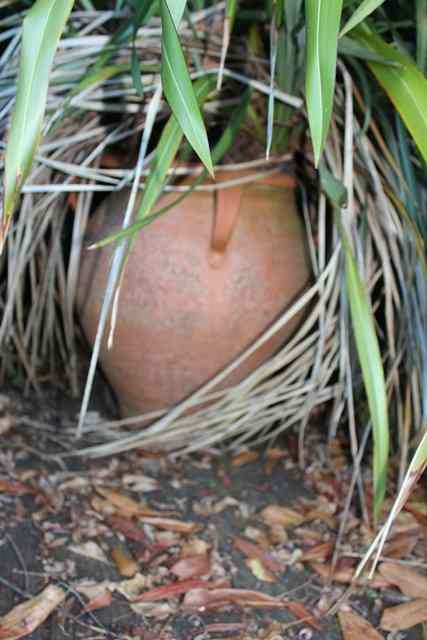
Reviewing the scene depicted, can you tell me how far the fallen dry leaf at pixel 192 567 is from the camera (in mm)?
1101

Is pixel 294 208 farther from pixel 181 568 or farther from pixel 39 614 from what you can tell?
pixel 39 614

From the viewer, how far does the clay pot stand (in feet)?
4.40

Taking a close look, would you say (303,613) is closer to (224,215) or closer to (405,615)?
(405,615)

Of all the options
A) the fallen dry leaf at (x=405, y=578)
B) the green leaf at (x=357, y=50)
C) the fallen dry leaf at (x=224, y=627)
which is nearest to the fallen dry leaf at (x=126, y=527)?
the fallen dry leaf at (x=224, y=627)

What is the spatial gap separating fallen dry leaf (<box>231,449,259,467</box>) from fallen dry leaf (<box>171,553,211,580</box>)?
0.31 m

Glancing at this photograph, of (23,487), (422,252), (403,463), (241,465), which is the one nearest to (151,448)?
(241,465)

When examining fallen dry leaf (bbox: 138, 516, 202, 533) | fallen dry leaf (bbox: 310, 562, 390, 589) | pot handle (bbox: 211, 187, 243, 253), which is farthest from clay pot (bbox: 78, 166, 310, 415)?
fallen dry leaf (bbox: 310, 562, 390, 589)

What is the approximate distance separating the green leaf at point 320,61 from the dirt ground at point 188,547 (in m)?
0.58

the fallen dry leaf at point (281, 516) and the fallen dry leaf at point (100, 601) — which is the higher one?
the fallen dry leaf at point (100, 601)

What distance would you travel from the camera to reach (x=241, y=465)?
56.8 inches

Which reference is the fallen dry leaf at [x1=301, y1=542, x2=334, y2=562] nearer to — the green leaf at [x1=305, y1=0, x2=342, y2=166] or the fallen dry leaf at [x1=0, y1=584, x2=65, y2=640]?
the fallen dry leaf at [x1=0, y1=584, x2=65, y2=640]

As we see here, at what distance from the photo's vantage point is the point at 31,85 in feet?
2.45

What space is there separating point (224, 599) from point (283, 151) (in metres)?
0.70

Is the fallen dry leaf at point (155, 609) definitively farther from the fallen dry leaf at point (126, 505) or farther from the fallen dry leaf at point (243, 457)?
the fallen dry leaf at point (243, 457)
